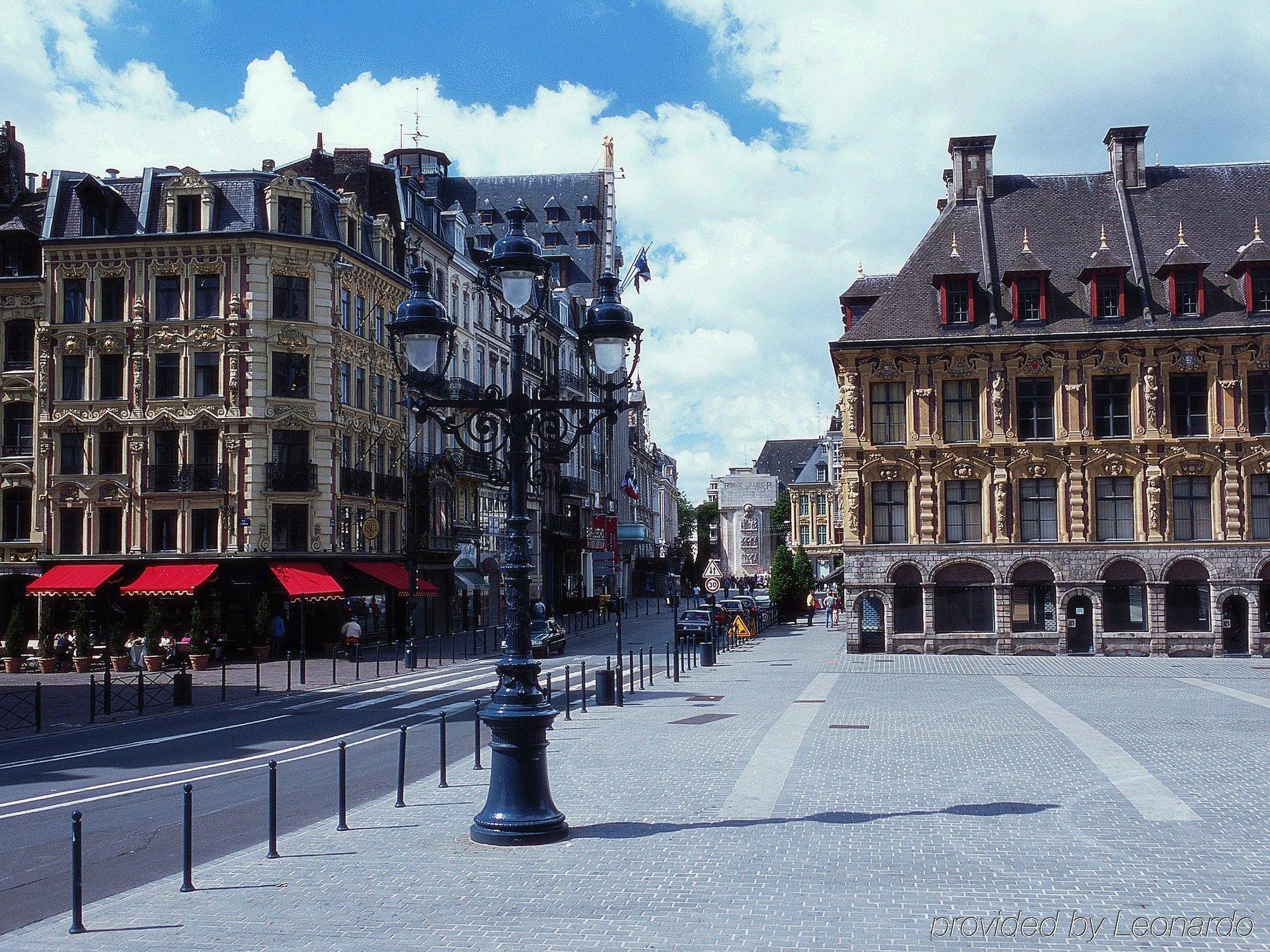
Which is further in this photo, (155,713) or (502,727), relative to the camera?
(155,713)

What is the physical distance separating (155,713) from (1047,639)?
26.1 meters

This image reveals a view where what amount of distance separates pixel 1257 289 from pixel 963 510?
11.5 m

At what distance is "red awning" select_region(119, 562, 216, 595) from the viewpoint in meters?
40.1

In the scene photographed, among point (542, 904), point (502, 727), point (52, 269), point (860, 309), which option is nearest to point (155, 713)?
point (502, 727)

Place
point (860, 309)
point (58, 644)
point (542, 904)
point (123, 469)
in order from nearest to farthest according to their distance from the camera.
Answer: point (542, 904) < point (58, 644) < point (123, 469) < point (860, 309)

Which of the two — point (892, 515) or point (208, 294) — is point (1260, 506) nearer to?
point (892, 515)

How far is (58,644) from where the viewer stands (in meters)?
37.3

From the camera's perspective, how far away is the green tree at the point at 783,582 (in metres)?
64.2

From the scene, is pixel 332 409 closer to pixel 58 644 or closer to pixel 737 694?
pixel 58 644

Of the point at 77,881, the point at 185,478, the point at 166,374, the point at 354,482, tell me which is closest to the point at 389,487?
the point at 354,482

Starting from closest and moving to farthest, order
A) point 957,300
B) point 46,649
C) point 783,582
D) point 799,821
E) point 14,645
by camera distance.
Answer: point 799,821, point 14,645, point 46,649, point 957,300, point 783,582

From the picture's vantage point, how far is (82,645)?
36844mm

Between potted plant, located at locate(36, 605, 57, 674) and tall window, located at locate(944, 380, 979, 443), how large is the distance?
28.0m

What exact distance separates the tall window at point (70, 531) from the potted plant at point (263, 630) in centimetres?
764
